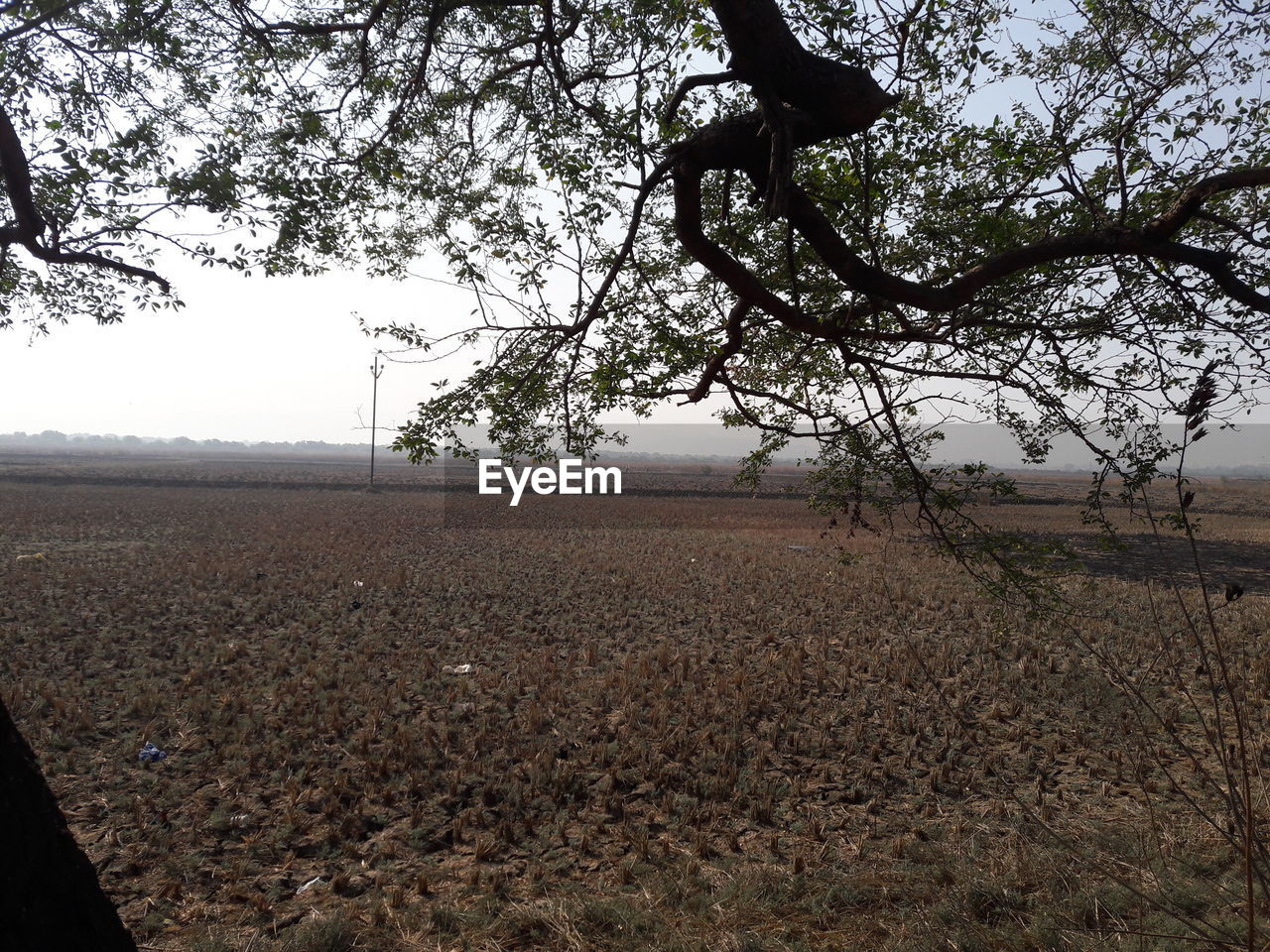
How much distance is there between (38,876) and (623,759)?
5.40 meters

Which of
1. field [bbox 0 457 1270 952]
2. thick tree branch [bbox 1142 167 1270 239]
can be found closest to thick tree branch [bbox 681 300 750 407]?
field [bbox 0 457 1270 952]

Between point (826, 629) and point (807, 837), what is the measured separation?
7.49 m

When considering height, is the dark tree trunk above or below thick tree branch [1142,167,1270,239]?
below

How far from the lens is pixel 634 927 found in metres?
4.41

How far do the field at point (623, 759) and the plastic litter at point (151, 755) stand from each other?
11 centimetres

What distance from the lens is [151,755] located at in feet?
23.5

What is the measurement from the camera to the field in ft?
14.8

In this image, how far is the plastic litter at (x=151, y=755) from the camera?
7152 mm

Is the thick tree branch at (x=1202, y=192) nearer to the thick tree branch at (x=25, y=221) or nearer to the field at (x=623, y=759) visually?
the field at (x=623, y=759)

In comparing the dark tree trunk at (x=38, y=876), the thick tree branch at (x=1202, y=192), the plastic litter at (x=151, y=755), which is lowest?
the plastic litter at (x=151, y=755)

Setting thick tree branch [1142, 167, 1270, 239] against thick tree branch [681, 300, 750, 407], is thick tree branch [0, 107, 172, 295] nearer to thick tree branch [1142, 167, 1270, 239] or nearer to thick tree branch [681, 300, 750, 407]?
thick tree branch [681, 300, 750, 407]

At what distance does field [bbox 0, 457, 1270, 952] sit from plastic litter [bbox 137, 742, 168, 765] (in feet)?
0.37

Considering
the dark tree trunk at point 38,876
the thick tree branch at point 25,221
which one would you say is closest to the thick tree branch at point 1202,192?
the dark tree trunk at point 38,876

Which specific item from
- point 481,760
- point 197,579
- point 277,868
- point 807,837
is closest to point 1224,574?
point 807,837
